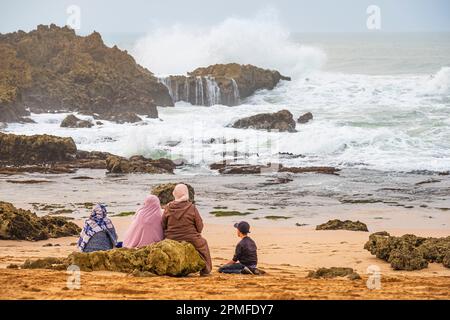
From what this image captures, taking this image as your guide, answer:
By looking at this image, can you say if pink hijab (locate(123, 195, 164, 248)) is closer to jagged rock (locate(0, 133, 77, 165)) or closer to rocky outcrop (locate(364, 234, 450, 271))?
rocky outcrop (locate(364, 234, 450, 271))

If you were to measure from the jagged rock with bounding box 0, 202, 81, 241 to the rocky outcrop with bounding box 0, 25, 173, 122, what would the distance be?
22.6 metres

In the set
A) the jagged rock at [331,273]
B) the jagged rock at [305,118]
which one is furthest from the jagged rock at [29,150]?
the jagged rock at [331,273]

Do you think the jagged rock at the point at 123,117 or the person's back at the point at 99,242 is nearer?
the person's back at the point at 99,242

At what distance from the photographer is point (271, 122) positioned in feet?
111

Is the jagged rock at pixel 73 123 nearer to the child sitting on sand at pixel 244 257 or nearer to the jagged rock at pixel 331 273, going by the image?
the child sitting on sand at pixel 244 257

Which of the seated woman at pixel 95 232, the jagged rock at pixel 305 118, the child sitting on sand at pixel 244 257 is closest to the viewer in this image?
the child sitting on sand at pixel 244 257

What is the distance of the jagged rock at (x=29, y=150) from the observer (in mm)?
25438

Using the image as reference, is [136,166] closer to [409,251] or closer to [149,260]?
[409,251]

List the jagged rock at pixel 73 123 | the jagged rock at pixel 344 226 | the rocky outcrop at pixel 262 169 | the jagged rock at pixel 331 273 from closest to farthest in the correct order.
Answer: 1. the jagged rock at pixel 331 273
2. the jagged rock at pixel 344 226
3. the rocky outcrop at pixel 262 169
4. the jagged rock at pixel 73 123

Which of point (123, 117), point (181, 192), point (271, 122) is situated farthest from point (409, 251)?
point (123, 117)

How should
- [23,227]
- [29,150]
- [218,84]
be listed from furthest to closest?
1. [218,84]
2. [29,150]
3. [23,227]

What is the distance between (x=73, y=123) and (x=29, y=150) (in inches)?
348

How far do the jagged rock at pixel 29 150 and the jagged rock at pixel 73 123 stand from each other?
8.34 metres

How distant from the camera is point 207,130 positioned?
3384 centimetres
